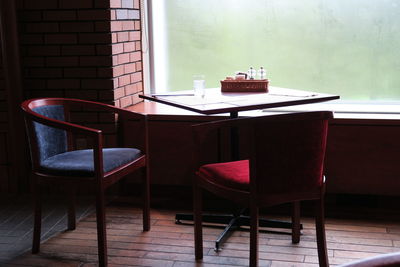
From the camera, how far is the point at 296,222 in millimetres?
3062

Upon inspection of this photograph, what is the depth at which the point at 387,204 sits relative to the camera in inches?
142

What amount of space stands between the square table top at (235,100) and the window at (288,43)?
74 cm

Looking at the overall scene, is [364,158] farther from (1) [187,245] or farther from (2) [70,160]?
(2) [70,160]

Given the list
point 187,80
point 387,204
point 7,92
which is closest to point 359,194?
point 387,204

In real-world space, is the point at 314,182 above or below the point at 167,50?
below

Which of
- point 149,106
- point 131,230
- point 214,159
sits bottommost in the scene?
point 131,230

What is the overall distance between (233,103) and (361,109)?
1.23 m

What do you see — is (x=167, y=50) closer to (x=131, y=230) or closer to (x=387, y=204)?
(x=131, y=230)

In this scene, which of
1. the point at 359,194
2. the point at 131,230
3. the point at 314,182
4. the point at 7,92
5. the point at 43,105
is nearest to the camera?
the point at 314,182

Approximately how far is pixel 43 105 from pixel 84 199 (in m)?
0.97

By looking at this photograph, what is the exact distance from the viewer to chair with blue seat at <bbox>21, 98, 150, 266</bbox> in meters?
2.76

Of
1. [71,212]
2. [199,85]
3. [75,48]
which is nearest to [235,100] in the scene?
[199,85]

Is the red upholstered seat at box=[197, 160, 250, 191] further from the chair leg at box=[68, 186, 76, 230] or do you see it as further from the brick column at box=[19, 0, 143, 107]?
the brick column at box=[19, 0, 143, 107]

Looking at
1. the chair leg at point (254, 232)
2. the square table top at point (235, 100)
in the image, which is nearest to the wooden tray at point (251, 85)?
the square table top at point (235, 100)
